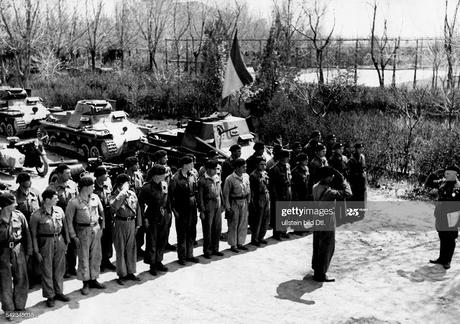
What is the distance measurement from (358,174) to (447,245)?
2.83 meters

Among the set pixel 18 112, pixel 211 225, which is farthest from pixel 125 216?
pixel 18 112

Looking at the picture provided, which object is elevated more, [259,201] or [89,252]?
[259,201]

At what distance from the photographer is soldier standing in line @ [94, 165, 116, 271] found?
862 centimetres

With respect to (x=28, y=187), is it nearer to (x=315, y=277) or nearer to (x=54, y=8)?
(x=315, y=277)

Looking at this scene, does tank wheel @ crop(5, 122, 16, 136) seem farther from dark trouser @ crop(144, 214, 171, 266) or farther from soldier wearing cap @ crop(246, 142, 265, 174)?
dark trouser @ crop(144, 214, 171, 266)

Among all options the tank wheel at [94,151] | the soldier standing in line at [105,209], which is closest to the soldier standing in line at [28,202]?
the soldier standing in line at [105,209]

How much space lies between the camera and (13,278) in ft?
23.6

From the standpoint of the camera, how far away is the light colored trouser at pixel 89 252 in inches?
307

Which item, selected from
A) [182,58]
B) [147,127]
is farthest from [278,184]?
[182,58]

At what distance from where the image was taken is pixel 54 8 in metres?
57.2

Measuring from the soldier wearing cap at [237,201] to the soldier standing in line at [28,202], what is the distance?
303 cm

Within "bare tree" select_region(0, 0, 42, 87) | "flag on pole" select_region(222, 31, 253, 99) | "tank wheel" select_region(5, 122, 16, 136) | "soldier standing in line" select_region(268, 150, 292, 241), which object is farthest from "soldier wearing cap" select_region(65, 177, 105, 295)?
"bare tree" select_region(0, 0, 42, 87)

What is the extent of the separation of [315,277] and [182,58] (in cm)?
5435

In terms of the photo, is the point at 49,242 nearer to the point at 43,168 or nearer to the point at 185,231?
the point at 185,231
